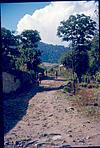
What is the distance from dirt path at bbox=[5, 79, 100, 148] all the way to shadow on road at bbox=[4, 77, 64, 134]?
176 mm

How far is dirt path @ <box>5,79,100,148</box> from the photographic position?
6.86 m

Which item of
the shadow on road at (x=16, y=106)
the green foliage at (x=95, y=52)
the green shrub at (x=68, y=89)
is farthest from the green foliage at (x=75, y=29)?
the green shrub at (x=68, y=89)

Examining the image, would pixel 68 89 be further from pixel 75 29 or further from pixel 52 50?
pixel 75 29

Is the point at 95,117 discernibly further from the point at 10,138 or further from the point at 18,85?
the point at 18,85

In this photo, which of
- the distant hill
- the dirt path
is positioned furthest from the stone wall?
the distant hill

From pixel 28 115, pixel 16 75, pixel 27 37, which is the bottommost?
pixel 28 115

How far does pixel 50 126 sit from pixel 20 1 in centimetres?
700

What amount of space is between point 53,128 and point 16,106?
13.8 ft

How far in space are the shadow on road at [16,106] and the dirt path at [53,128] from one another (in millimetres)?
176

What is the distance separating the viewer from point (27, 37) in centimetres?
669

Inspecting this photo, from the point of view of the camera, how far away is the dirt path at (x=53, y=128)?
6.86 m

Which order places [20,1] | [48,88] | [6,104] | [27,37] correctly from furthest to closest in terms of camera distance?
[48,88], [6,104], [27,37], [20,1]

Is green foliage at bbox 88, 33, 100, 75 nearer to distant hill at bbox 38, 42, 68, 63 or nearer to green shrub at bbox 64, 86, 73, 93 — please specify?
distant hill at bbox 38, 42, 68, 63

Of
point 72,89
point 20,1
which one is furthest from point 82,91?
point 20,1
